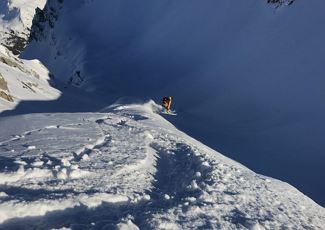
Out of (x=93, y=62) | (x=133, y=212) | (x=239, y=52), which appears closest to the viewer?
(x=133, y=212)

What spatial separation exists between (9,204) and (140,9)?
116 ft

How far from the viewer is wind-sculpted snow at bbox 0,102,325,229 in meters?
6.77

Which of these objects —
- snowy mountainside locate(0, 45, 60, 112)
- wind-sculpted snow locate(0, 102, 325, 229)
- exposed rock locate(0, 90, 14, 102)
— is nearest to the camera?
wind-sculpted snow locate(0, 102, 325, 229)

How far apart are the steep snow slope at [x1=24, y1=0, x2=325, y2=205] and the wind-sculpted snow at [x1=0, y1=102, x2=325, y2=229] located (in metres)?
6.23

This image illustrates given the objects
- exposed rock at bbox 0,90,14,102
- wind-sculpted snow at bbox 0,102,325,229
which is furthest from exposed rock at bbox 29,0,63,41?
wind-sculpted snow at bbox 0,102,325,229

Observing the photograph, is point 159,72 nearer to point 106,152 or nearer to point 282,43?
point 282,43

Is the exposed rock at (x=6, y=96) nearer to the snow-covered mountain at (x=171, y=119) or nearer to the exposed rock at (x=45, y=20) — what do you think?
the snow-covered mountain at (x=171, y=119)

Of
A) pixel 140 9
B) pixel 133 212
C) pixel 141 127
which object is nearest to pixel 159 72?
pixel 140 9

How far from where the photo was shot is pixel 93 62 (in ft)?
128

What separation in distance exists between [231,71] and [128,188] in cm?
1943

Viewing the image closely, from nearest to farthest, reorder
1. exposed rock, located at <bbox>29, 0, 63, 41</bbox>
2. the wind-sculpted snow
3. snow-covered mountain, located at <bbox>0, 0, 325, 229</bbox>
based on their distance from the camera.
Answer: the wind-sculpted snow
snow-covered mountain, located at <bbox>0, 0, 325, 229</bbox>
exposed rock, located at <bbox>29, 0, 63, 41</bbox>

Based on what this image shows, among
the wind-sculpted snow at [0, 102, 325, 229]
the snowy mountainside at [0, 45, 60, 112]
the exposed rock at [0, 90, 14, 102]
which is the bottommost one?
the wind-sculpted snow at [0, 102, 325, 229]

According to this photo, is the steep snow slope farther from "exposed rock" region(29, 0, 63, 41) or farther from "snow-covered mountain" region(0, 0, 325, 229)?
"exposed rock" region(29, 0, 63, 41)

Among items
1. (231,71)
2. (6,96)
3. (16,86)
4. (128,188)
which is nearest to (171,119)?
(6,96)
